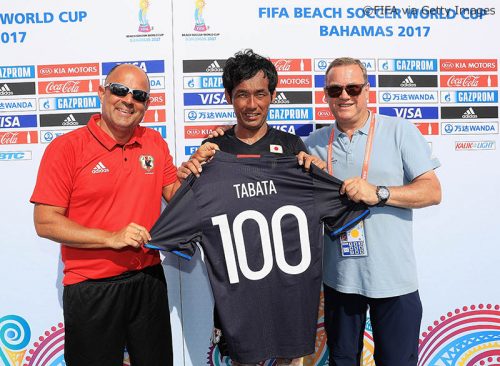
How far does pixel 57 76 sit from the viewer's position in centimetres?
276

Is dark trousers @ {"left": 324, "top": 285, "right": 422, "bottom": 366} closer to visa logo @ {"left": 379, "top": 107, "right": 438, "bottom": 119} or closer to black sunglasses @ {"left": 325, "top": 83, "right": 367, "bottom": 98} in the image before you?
black sunglasses @ {"left": 325, "top": 83, "right": 367, "bottom": 98}

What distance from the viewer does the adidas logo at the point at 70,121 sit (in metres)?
2.77

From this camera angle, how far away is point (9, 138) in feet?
9.13

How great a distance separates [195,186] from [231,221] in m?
0.25

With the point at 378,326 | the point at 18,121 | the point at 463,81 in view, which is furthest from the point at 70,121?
the point at 463,81

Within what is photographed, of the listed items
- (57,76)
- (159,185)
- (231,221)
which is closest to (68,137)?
(159,185)

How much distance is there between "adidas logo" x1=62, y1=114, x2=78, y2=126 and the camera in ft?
9.09

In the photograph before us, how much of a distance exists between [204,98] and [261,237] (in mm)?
1288

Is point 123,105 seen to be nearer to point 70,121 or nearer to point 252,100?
→ point 252,100

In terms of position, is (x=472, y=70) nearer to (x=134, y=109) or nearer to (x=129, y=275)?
(x=134, y=109)

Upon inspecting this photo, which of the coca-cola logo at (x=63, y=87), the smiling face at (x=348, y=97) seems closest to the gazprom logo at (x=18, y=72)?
the coca-cola logo at (x=63, y=87)

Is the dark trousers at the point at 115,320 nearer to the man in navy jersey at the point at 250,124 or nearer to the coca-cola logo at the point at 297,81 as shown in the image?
the man in navy jersey at the point at 250,124

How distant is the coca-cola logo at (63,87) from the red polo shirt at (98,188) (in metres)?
0.97

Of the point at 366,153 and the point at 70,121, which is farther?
the point at 70,121
